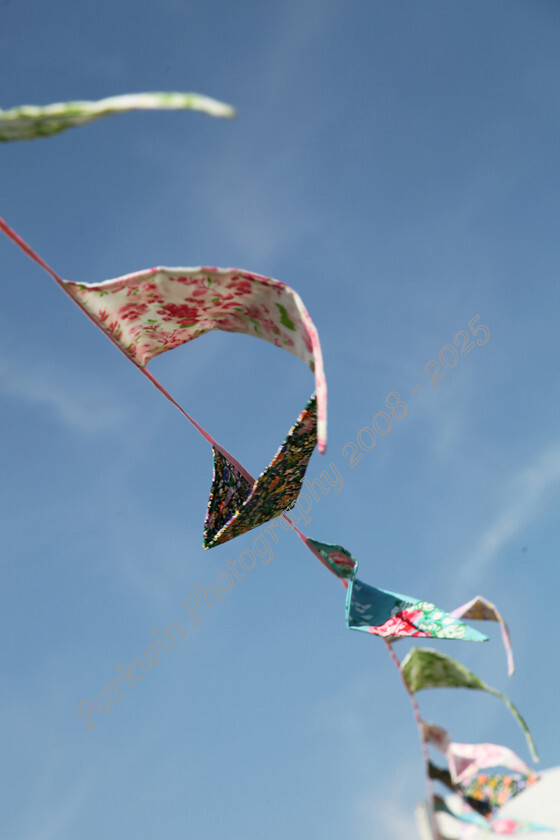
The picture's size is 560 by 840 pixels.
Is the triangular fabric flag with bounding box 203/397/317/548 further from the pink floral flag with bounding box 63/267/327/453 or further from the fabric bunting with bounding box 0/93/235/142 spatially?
the fabric bunting with bounding box 0/93/235/142

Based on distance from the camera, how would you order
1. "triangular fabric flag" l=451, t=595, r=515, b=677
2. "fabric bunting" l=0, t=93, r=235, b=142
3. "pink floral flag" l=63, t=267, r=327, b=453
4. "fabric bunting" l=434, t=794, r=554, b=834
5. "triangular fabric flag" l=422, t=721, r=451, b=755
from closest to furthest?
"fabric bunting" l=0, t=93, r=235, b=142 < "fabric bunting" l=434, t=794, r=554, b=834 < "triangular fabric flag" l=422, t=721, r=451, b=755 < "pink floral flag" l=63, t=267, r=327, b=453 < "triangular fabric flag" l=451, t=595, r=515, b=677

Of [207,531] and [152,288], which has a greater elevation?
[152,288]

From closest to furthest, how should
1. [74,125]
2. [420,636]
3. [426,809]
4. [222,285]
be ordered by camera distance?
[74,125]
[426,809]
[222,285]
[420,636]

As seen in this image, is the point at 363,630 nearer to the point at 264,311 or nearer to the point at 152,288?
the point at 264,311

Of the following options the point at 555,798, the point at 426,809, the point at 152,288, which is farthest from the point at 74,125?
the point at 555,798

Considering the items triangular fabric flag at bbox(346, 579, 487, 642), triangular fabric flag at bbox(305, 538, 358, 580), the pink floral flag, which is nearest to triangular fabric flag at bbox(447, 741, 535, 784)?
triangular fabric flag at bbox(346, 579, 487, 642)

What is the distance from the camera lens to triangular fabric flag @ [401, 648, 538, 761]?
4098 millimetres

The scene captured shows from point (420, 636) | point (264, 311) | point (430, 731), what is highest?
point (264, 311)

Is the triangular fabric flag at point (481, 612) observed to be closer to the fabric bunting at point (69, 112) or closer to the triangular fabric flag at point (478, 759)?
the triangular fabric flag at point (478, 759)

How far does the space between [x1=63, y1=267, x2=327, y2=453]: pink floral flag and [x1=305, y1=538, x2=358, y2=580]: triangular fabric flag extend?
132cm

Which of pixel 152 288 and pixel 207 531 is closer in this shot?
pixel 152 288

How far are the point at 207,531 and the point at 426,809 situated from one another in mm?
2286

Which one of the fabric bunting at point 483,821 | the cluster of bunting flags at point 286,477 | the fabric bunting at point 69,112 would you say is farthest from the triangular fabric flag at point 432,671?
the fabric bunting at point 69,112

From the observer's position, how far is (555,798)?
14.0 feet
